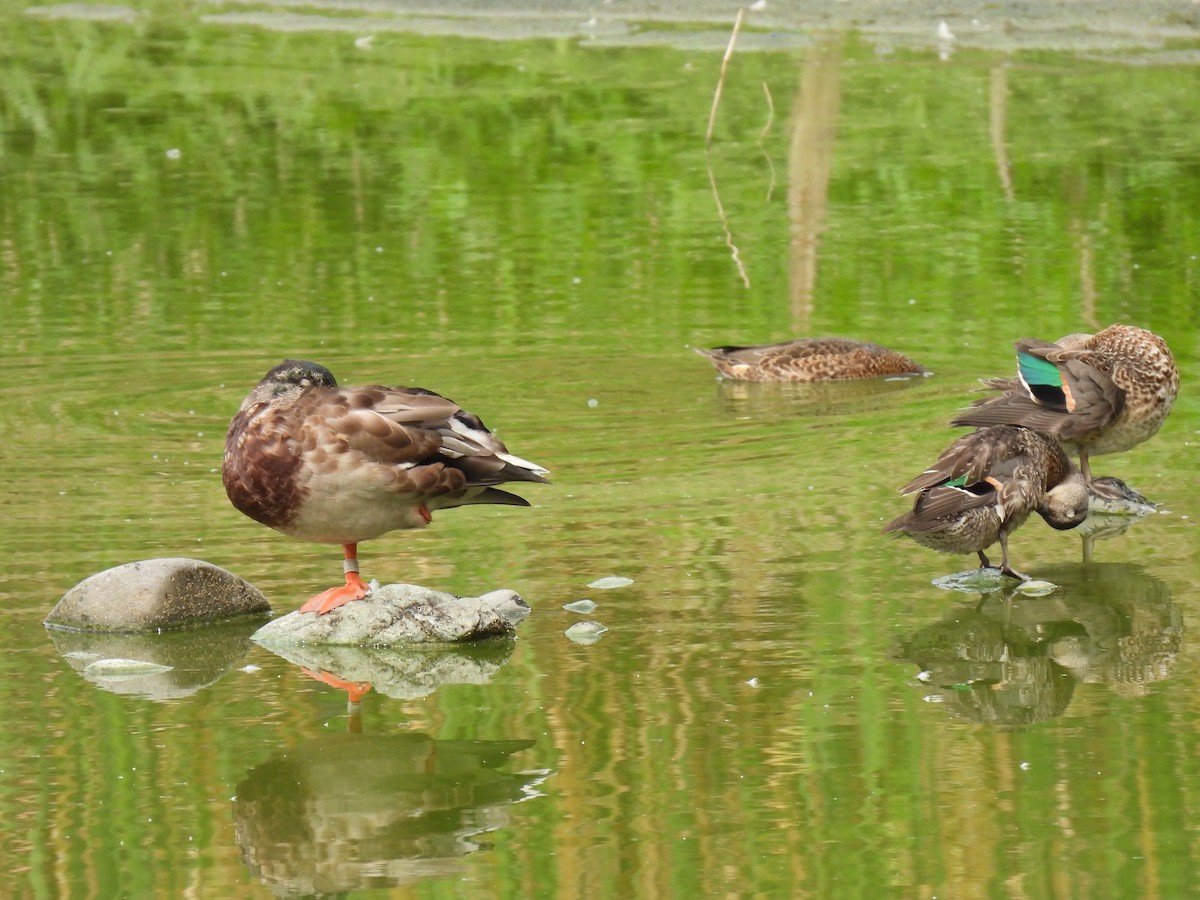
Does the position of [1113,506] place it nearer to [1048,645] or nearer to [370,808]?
[1048,645]

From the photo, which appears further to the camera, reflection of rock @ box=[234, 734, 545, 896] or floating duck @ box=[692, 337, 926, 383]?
floating duck @ box=[692, 337, 926, 383]

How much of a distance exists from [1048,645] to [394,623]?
228 cm

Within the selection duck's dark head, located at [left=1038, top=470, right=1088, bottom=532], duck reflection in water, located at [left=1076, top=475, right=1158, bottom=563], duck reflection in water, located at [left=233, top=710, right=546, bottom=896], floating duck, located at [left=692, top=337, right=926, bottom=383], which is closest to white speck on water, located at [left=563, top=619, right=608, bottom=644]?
duck reflection in water, located at [left=233, top=710, right=546, bottom=896]

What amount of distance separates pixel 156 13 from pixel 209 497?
18385 millimetres

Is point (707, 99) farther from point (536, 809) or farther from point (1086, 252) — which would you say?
point (536, 809)

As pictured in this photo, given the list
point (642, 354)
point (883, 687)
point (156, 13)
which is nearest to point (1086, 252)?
point (642, 354)

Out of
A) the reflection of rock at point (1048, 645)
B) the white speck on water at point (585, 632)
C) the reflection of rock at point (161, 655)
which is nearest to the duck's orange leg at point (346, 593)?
the reflection of rock at point (161, 655)

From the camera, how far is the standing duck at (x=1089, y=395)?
8445 mm

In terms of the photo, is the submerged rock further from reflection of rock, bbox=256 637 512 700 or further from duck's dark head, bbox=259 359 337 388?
duck's dark head, bbox=259 359 337 388

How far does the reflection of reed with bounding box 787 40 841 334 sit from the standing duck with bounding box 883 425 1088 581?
4.75 meters

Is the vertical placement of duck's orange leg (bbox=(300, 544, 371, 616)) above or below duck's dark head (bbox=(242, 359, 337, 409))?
below

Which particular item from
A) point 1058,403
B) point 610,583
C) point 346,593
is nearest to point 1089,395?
point 1058,403

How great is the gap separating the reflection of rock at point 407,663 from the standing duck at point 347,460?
0.18 metres

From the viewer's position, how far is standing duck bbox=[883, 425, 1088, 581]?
761 centimetres
